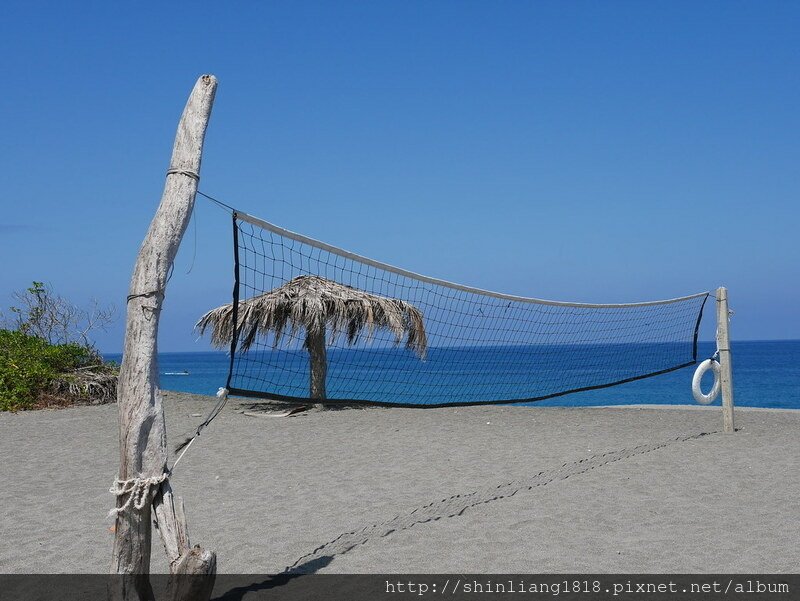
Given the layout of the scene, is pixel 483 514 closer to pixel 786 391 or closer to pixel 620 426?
pixel 620 426

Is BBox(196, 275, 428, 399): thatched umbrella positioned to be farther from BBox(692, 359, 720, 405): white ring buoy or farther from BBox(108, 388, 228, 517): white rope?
BBox(108, 388, 228, 517): white rope

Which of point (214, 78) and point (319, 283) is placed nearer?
point (214, 78)

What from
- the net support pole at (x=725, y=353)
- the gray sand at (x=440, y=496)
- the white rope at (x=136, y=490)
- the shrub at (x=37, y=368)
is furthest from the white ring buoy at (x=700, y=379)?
the shrub at (x=37, y=368)

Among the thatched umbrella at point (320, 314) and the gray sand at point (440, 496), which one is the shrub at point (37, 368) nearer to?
the gray sand at point (440, 496)

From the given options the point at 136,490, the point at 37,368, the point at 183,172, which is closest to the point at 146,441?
the point at 136,490

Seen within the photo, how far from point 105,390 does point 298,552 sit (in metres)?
9.39

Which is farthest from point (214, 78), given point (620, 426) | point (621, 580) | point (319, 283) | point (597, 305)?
point (319, 283)

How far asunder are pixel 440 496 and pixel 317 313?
241 inches

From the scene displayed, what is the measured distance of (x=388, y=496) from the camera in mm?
5754

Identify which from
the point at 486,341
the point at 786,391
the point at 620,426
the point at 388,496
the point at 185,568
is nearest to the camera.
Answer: the point at 185,568

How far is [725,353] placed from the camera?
338 inches

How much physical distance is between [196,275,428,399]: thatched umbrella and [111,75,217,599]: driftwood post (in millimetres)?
8000

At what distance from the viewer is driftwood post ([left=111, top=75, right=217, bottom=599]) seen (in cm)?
337

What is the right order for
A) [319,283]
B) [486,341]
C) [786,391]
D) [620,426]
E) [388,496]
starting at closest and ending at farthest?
[388,496]
[486,341]
[620,426]
[319,283]
[786,391]
